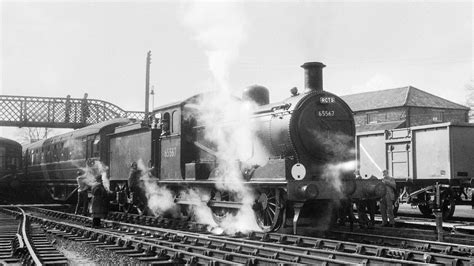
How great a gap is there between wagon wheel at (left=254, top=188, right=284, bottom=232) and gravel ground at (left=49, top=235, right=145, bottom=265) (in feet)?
10.1

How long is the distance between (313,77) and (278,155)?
175 centimetres

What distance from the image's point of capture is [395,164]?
16297 millimetres

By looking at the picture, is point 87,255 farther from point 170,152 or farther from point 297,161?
point 170,152

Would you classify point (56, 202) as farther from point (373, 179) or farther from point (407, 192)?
point (373, 179)

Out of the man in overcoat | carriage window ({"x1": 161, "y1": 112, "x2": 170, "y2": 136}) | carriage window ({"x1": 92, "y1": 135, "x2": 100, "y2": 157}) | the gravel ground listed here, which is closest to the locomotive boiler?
carriage window ({"x1": 161, "y1": 112, "x2": 170, "y2": 136})

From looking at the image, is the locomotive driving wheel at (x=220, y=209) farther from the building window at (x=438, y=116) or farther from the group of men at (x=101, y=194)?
the building window at (x=438, y=116)

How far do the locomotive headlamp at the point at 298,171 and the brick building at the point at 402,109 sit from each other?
33.5 meters

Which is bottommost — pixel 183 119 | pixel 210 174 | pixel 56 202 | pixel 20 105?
pixel 56 202

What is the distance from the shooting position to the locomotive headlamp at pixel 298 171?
914cm

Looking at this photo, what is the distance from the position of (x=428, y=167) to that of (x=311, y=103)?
7.07 meters

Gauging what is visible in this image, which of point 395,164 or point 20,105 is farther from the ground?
point 20,105

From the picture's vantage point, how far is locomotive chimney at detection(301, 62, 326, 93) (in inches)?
394

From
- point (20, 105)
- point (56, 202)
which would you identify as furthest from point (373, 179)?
point (20, 105)

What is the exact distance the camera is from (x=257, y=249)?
312 inches
